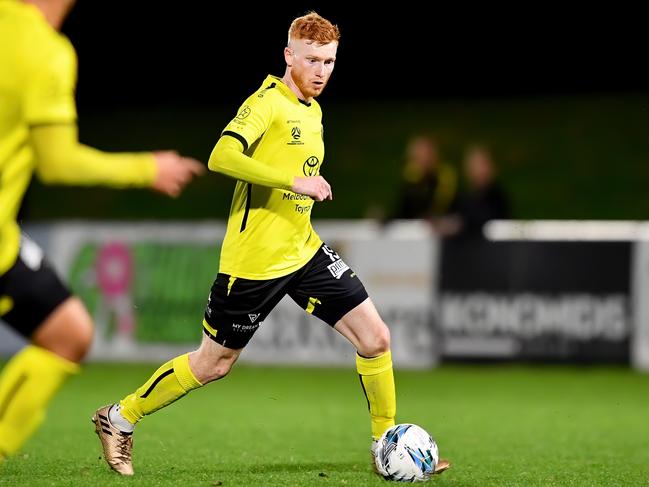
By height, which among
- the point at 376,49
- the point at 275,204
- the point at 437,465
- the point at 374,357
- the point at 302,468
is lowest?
the point at 302,468

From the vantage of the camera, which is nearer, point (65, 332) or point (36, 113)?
point (36, 113)

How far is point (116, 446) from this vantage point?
637 centimetres

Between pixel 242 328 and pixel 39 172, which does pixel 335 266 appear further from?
pixel 39 172

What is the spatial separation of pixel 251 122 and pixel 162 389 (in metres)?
1.49

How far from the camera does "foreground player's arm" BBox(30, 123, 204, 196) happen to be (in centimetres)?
439

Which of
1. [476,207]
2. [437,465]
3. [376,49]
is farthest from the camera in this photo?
[376,49]

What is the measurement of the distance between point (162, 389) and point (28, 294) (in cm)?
200

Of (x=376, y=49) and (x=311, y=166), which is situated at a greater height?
(x=376, y=49)

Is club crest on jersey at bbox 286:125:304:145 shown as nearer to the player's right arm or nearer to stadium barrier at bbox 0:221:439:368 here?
the player's right arm

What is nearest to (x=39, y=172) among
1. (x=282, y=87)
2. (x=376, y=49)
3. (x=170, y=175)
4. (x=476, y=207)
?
(x=170, y=175)

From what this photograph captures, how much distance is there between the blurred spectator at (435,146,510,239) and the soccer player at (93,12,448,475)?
6.92 metres

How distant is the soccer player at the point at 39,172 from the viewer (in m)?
4.36

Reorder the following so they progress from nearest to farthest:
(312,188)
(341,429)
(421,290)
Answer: (312,188), (341,429), (421,290)

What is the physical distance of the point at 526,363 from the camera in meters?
12.8
